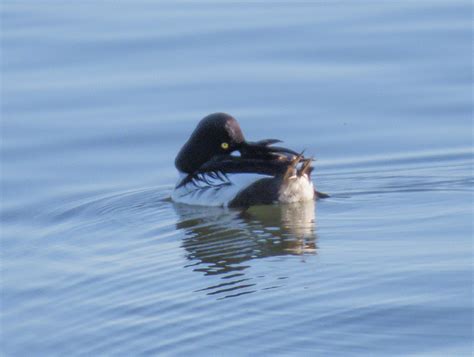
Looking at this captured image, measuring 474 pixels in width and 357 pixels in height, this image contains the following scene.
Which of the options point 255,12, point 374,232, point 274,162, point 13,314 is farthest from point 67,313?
point 255,12

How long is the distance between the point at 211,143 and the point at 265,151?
0.86 meters

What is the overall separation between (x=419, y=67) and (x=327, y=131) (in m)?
2.30

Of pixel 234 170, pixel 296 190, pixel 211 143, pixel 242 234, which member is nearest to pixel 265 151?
pixel 234 170

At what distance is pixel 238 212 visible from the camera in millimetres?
11266

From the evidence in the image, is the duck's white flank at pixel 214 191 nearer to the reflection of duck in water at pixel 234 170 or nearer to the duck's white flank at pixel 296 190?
the reflection of duck in water at pixel 234 170

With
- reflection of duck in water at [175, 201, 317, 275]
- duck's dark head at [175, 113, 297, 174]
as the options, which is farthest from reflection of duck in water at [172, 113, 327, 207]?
A: reflection of duck in water at [175, 201, 317, 275]

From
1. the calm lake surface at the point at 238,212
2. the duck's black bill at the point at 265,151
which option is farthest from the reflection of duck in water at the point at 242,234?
the duck's black bill at the point at 265,151

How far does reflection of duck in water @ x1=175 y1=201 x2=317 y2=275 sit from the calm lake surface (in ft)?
0.10

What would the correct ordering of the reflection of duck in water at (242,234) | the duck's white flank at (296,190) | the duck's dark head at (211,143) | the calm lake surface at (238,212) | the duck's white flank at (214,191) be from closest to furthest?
1. the calm lake surface at (238,212)
2. the reflection of duck in water at (242,234)
3. the duck's white flank at (296,190)
4. the duck's white flank at (214,191)
5. the duck's dark head at (211,143)

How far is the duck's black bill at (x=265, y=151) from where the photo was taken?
36.9ft

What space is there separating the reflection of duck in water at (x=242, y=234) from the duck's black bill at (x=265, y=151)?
462 mm

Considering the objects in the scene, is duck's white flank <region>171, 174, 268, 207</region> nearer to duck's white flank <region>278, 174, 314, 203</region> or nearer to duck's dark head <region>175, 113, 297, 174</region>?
duck's white flank <region>278, 174, 314, 203</region>

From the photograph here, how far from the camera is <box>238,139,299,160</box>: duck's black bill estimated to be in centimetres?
1123

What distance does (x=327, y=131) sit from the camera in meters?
13.4
